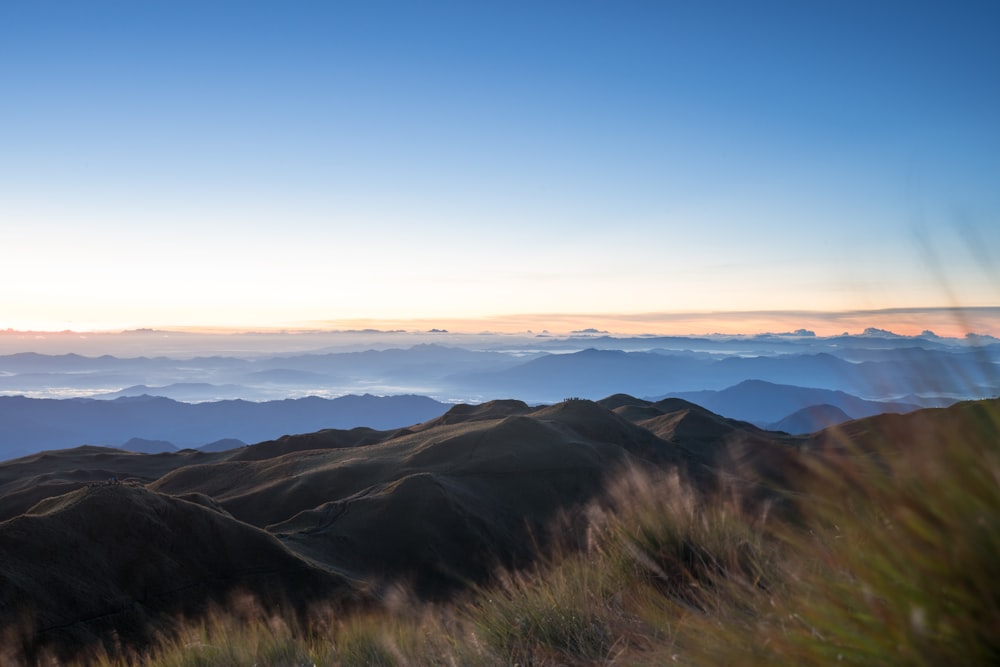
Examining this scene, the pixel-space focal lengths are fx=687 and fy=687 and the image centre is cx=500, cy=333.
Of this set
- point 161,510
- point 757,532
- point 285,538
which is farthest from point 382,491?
point 757,532

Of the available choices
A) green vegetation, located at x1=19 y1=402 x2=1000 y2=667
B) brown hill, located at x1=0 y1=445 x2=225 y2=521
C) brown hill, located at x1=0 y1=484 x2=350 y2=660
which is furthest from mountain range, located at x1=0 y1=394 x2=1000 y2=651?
green vegetation, located at x1=19 y1=402 x2=1000 y2=667

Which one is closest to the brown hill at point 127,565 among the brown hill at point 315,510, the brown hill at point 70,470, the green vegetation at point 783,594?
the brown hill at point 315,510

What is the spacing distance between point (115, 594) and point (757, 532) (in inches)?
758

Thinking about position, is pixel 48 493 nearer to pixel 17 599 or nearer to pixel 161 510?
pixel 161 510

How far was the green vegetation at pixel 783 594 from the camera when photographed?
2389mm

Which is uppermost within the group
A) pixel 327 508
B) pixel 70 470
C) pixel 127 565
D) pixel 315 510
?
pixel 127 565

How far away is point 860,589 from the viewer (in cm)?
270

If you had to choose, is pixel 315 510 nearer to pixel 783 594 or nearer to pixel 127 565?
pixel 127 565

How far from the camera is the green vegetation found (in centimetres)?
239

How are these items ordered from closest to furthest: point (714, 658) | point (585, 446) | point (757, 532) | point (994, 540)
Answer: point (994, 540), point (714, 658), point (757, 532), point (585, 446)

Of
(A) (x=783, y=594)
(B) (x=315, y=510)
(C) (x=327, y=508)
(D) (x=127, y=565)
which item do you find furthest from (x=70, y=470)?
(A) (x=783, y=594)

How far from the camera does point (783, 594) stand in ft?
13.5

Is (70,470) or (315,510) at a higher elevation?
(315,510)

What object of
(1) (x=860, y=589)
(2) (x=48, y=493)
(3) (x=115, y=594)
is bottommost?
(2) (x=48, y=493)
